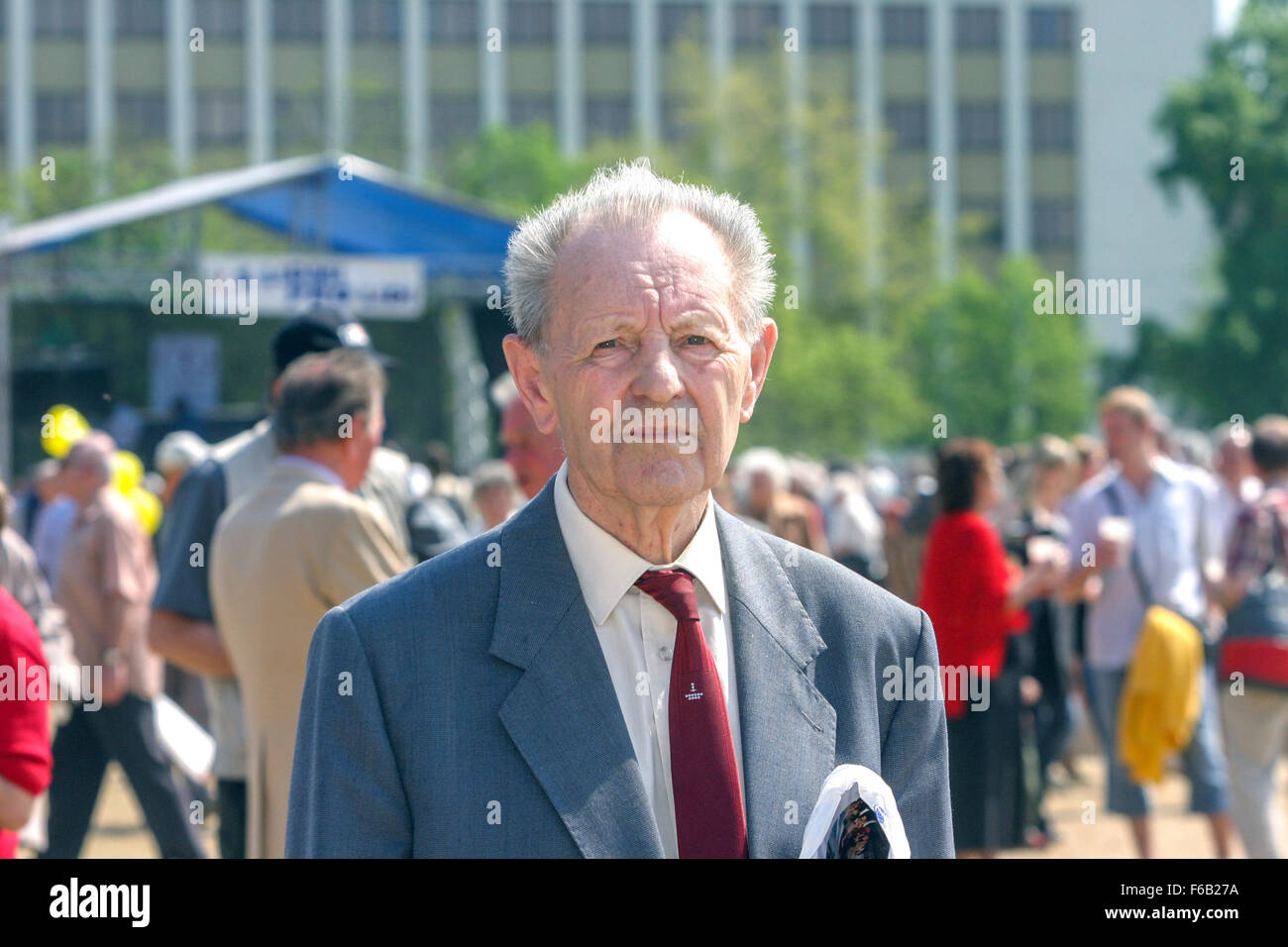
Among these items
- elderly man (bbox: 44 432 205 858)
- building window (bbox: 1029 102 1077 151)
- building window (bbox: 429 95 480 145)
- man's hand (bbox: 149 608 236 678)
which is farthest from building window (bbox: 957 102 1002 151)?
man's hand (bbox: 149 608 236 678)

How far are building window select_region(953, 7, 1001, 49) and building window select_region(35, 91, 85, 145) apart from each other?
33241 millimetres

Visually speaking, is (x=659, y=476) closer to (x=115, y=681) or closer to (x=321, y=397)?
(x=321, y=397)

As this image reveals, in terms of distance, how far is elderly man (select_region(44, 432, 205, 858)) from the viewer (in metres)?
7.19

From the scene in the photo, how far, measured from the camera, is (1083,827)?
9.55 metres

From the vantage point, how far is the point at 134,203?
57.7ft

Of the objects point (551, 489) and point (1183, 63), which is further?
point (1183, 63)

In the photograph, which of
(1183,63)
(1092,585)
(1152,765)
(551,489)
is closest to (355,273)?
(1092,585)

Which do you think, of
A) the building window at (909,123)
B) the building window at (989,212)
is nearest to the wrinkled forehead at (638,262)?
the building window at (989,212)

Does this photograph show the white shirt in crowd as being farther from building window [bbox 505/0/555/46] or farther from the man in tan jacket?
building window [bbox 505/0/555/46]

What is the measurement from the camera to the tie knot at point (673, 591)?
219 cm

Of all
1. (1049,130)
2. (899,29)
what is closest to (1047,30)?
(1049,130)

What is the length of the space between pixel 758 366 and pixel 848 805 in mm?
684
